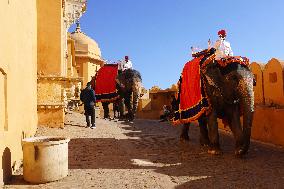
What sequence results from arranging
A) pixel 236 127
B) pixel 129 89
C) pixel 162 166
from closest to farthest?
pixel 162 166 → pixel 236 127 → pixel 129 89

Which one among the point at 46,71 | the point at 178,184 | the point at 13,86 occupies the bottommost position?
the point at 178,184

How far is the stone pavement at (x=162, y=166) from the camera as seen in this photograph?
5.18 metres

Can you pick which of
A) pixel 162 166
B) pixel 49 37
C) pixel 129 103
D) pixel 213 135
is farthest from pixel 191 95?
pixel 129 103

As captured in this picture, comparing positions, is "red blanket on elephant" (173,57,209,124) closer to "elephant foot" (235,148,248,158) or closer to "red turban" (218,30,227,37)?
"red turban" (218,30,227,37)

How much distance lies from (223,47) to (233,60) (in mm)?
633

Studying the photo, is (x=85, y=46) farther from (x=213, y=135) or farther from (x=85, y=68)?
(x=213, y=135)

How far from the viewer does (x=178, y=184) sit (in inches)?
202

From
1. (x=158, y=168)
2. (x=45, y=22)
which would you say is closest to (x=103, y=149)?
(x=158, y=168)

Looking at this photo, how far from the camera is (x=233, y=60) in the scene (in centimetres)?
716

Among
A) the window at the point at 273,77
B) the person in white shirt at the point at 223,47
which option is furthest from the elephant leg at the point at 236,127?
the window at the point at 273,77

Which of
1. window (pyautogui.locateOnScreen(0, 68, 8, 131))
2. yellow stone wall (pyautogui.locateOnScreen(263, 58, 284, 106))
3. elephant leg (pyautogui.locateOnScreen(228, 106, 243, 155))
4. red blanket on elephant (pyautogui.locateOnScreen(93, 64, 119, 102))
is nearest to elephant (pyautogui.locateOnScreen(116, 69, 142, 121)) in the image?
red blanket on elephant (pyautogui.locateOnScreen(93, 64, 119, 102))

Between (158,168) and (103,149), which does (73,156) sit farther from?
(158,168)

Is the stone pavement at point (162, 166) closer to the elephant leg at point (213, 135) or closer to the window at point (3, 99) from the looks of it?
the elephant leg at point (213, 135)

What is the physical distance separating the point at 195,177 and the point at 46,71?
6849 mm
